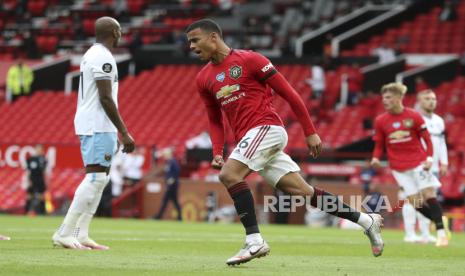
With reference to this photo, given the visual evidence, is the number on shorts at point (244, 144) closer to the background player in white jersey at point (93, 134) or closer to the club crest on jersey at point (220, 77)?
the club crest on jersey at point (220, 77)

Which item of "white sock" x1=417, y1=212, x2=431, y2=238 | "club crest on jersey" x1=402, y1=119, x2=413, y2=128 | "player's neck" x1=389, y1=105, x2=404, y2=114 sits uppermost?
"player's neck" x1=389, y1=105, x2=404, y2=114

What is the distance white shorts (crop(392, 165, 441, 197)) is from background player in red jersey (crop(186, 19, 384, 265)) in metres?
4.79

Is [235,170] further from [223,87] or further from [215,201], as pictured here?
[215,201]

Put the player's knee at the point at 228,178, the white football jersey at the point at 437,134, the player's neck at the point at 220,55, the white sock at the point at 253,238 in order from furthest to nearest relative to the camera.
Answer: the white football jersey at the point at 437,134
the player's neck at the point at 220,55
the player's knee at the point at 228,178
the white sock at the point at 253,238

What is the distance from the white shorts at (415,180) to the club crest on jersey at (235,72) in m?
5.50

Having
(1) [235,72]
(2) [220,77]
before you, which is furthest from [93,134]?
(1) [235,72]

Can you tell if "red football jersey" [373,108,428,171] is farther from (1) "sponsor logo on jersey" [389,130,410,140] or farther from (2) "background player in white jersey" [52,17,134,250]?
(2) "background player in white jersey" [52,17,134,250]

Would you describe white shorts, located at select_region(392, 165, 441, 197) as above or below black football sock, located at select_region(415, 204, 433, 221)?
above

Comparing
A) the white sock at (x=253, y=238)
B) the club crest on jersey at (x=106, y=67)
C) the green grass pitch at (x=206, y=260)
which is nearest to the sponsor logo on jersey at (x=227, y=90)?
the white sock at (x=253, y=238)

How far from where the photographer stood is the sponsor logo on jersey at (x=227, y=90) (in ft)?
29.9

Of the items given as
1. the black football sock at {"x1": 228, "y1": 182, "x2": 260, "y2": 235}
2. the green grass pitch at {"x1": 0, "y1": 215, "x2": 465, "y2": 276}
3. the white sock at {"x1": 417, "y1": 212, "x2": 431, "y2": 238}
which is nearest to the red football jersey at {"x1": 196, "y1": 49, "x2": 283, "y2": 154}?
the black football sock at {"x1": 228, "y1": 182, "x2": 260, "y2": 235}

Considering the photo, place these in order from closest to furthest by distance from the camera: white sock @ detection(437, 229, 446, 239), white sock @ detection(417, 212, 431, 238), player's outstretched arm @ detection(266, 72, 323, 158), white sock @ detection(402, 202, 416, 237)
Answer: player's outstretched arm @ detection(266, 72, 323, 158) → white sock @ detection(437, 229, 446, 239) → white sock @ detection(417, 212, 431, 238) → white sock @ detection(402, 202, 416, 237)

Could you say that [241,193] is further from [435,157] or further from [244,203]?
[435,157]

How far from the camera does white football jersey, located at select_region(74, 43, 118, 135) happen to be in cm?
1050
